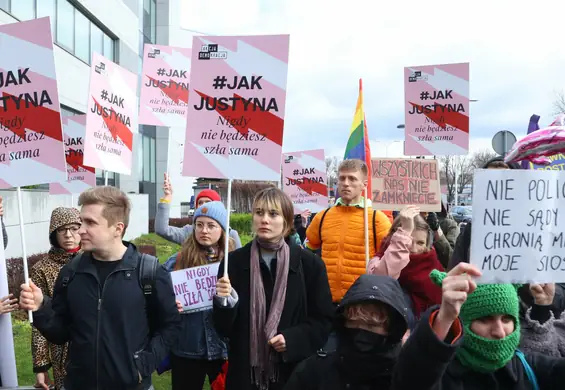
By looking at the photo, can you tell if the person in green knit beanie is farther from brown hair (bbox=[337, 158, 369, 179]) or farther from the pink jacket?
brown hair (bbox=[337, 158, 369, 179])

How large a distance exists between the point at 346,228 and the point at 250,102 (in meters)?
1.50

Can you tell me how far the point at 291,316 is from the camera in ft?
10.5

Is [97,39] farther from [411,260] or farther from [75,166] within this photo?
[411,260]

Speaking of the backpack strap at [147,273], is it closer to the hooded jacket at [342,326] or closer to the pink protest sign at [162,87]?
the hooded jacket at [342,326]

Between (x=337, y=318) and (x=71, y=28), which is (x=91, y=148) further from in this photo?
(x=71, y=28)

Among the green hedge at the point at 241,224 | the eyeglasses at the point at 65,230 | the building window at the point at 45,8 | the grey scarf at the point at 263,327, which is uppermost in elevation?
the building window at the point at 45,8

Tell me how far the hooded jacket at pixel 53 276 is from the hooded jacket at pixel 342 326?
2.23 m

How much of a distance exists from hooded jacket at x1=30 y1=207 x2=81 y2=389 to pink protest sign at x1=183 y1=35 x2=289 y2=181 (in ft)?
3.54

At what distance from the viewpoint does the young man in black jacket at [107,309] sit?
2730mm

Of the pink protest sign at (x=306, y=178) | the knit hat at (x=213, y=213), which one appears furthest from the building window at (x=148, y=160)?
the knit hat at (x=213, y=213)

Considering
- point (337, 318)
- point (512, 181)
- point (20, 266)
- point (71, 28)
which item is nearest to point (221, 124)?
point (337, 318)

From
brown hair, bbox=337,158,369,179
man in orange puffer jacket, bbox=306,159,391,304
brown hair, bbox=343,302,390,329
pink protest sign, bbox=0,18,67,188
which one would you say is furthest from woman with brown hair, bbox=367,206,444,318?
pink protest sign, bbox=0,18,67,188

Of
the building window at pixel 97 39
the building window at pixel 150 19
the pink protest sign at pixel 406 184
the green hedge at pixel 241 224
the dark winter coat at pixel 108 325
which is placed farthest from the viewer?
the building window at pixel 150 19

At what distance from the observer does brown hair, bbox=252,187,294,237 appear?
332cm
